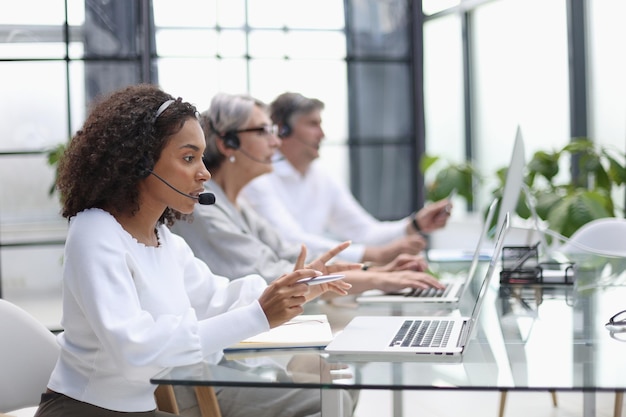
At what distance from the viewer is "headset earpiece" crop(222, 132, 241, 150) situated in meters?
2.89

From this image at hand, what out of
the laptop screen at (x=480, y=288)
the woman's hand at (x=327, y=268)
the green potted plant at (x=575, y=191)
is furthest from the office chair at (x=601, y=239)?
the woman's hand at (x=327, y=268)

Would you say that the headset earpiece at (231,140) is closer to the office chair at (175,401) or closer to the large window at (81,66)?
the office chair at (175,401)

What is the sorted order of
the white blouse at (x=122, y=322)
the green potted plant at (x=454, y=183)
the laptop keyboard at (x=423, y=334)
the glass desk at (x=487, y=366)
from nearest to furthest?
the glass desk at (x=487, y=366) → the white blouse at (x=122, y=322) → the laptop keyboard at (x=423, y=334) → the green potted plant at (x=454, y=183)

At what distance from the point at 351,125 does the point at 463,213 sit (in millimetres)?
1380

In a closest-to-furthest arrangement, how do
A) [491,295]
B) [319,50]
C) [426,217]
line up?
[491,295] < [426,217] < [319,50]

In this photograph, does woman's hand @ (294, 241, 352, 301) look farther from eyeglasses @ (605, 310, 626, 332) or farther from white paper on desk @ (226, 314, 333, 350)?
eyeglasses @ (605, 310, 626, 332)

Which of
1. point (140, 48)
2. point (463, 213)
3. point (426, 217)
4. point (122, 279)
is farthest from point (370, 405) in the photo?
point (463, 213)

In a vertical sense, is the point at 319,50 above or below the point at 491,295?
above

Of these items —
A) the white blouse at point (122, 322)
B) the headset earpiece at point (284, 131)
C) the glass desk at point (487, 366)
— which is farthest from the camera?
the headset earpiece at point (284, 131)

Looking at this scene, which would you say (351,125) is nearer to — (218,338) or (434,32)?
(434,32)

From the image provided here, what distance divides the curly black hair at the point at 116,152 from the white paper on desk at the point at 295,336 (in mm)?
377

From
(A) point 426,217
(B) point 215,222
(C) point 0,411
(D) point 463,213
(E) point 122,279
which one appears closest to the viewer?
(E) point 122,279

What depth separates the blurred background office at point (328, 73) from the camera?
16.9ft

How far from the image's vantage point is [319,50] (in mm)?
5762
